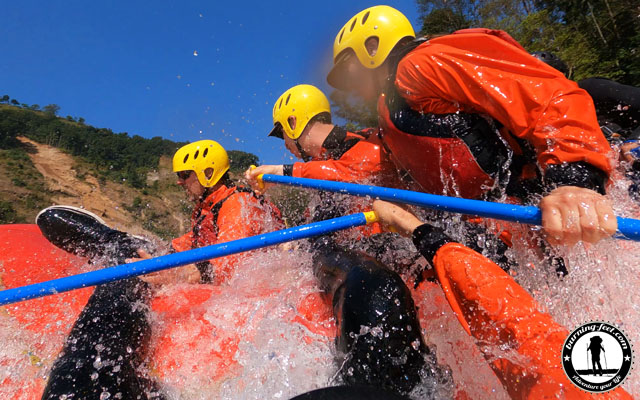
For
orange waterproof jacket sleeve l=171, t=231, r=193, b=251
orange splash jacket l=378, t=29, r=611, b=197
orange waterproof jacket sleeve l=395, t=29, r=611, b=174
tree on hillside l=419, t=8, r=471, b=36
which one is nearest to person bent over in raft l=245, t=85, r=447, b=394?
orange splash jacket l=378, t=29, r=611, b=197

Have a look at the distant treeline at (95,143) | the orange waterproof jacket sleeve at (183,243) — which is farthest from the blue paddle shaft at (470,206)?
the distant treeline at (95,143)

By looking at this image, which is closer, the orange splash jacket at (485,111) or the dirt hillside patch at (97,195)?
the orange splash jacket at (485,111)

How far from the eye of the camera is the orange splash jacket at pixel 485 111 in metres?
1.45

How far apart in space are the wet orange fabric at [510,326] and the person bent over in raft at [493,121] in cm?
26

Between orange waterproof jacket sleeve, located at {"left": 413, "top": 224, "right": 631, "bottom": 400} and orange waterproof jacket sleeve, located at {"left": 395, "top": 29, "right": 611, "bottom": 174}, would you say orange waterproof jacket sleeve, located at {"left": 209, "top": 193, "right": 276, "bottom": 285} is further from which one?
orange waterproof jacket sleeve, located at {"left": 413, "top": 224, "right": 631, "bottom": 400}

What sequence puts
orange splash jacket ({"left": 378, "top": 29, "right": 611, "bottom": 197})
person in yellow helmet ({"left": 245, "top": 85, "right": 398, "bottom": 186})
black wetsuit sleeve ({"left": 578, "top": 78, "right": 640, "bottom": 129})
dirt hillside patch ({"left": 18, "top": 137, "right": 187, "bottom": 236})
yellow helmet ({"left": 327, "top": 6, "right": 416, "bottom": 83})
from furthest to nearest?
dirt hillside patch ({"left": 18, "top": 137, "right": 187, "bottom": 236})
person in yellow helmet ({"left": 245, "top": 85, "right": 398, "bottom": 186})
black wetsuit sleeve ({"left": 578, "top": 78, "right": 640, "bottom": 129})
yellow helmet ({"left": 327, "top": 6, "right": 416, "bottom": 83})
orange splash jacket ({"left": 378, "top": 29, "right": 611, "bottom": 197})

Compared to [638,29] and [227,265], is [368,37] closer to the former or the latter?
[227,265]

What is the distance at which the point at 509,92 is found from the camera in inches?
63.7

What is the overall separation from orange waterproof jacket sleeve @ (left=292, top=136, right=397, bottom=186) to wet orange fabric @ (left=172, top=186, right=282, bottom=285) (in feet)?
2.21

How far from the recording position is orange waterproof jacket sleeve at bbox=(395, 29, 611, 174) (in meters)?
1.46

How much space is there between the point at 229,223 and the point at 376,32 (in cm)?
197

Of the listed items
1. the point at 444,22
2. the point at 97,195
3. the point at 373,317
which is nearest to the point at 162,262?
the point at 373,317

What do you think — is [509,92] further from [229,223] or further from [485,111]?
[229,223]

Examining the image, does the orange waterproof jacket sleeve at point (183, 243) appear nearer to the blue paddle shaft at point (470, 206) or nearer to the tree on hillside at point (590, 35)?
the blue paddle shaft at point (470, 206)
